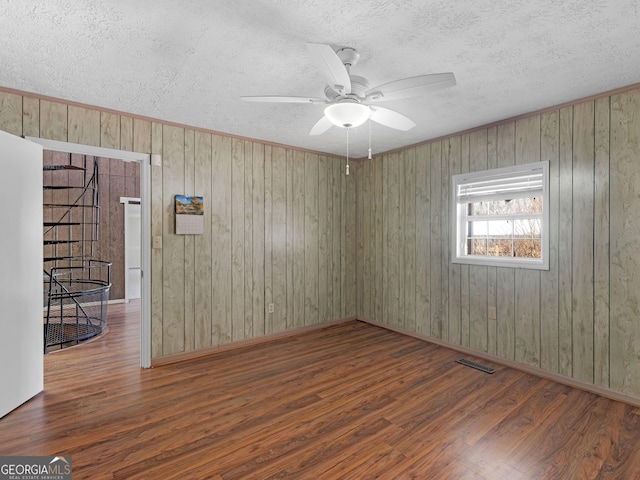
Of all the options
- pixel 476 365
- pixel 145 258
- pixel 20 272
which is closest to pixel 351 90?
pixel 145 258

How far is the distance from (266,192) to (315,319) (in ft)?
6.18

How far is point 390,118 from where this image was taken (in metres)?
2.44

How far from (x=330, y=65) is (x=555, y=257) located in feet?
8.82

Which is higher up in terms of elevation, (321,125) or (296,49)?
(296,49)

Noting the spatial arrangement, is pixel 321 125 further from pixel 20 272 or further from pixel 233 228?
pixel 20 272

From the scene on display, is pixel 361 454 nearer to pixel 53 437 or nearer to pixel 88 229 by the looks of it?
pixel 53 437

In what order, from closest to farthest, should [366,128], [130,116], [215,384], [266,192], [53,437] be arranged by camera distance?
[53,437], [215,384], [130,116], [366,128], [266,192]

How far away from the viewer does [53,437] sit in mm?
2137

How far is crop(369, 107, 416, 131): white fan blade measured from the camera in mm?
2324

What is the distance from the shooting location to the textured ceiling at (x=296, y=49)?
5.61ft

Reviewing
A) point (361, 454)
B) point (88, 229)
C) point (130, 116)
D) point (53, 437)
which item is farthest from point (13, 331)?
point (88, 229)

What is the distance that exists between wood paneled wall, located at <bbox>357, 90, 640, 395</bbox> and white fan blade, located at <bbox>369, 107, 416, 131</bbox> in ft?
4.89

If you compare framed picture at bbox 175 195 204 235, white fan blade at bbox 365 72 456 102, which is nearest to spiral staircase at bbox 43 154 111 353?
framed picture at bbox 175 195 204 235

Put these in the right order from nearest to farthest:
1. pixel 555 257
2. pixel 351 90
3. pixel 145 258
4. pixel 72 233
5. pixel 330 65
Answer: pixel 330 65 < pixel 351 90 < pixel 555 257 < pixel 145 258 < pixel 72 233
